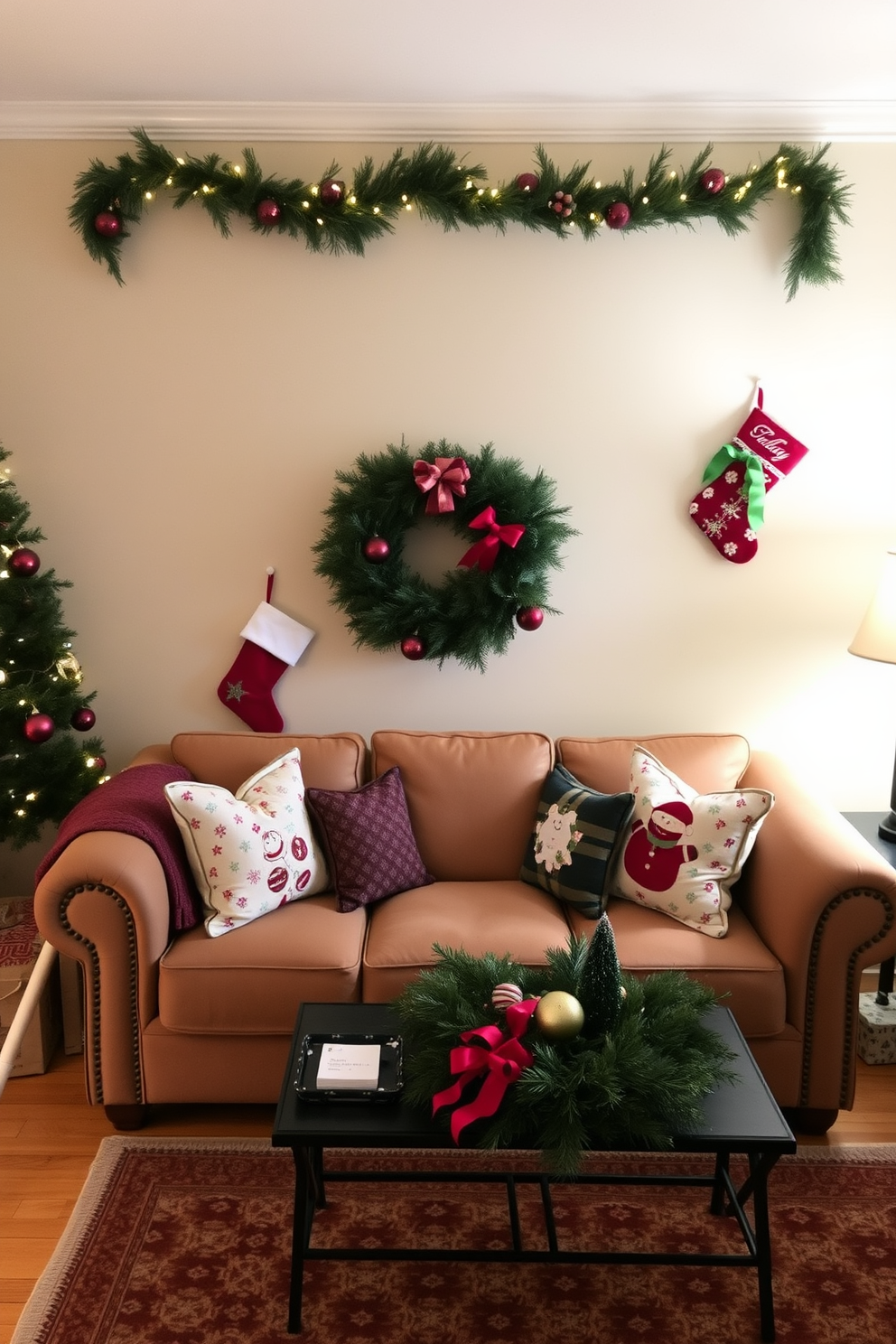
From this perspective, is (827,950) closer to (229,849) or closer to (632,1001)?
(632,1001)

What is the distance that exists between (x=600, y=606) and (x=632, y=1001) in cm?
157

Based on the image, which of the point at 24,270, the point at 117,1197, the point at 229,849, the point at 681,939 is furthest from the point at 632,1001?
the point at 24,270

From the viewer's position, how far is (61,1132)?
104 inches

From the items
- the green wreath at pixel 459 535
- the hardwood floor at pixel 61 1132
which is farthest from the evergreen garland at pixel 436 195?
the hardwood floor at pixel 61 1132

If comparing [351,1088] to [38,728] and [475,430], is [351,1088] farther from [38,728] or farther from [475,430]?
[475,430]

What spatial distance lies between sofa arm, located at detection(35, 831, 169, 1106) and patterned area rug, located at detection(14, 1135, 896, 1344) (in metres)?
0.21

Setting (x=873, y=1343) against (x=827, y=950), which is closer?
(x=873, y=1343)

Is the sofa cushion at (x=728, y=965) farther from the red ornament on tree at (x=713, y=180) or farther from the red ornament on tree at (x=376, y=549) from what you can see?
the red ornament on tree at (x=713, y=180)

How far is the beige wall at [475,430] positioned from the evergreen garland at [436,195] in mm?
65

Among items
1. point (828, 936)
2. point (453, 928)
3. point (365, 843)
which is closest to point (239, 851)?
point (365, 843)

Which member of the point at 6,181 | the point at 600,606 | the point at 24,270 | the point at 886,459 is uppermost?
the point at 6,181

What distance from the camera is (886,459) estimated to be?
333 cm

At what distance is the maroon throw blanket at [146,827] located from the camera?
103 inches

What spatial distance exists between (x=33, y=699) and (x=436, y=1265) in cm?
184
